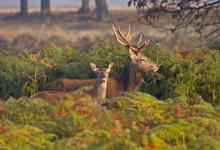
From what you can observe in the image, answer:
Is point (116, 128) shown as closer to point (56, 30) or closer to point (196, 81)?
point (196, 81)

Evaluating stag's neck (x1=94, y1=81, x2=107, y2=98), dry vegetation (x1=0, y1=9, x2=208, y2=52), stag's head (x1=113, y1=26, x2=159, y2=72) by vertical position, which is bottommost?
dry vegetation (x1=0, y1=9, x2=208, y2=52)

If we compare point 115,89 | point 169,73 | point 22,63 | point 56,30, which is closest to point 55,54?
point 22,63

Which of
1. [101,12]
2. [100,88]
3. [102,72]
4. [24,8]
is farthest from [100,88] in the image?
[24,8]

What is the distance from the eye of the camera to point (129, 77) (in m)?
13.7

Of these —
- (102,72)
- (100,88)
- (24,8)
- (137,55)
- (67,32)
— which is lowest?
(67,32)

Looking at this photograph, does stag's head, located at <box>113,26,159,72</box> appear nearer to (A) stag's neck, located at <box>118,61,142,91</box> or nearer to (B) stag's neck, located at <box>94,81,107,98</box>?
(A) stag's neck, located at <box>118,61,142,91</box>

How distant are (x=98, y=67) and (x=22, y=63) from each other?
1.40 m

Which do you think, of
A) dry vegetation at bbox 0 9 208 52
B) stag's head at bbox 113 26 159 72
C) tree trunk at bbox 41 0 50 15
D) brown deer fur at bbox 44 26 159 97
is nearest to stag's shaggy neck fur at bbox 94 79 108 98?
brown deer fur at bbox 44 26 159 97

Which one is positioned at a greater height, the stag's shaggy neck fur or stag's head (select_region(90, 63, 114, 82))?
stag's head (select_region(90, 63, 114, 82))

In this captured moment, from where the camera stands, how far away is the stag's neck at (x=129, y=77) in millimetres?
13594

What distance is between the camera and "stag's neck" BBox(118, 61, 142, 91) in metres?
13.6

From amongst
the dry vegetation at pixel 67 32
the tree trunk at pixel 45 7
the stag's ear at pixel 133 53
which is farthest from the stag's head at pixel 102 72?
the tree trunk at pixel 45 7

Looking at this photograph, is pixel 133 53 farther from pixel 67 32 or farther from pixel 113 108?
pixel 67 32

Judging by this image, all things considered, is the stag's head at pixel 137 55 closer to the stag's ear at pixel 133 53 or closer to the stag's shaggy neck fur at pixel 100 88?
the stag's ear at pixel 133 53
